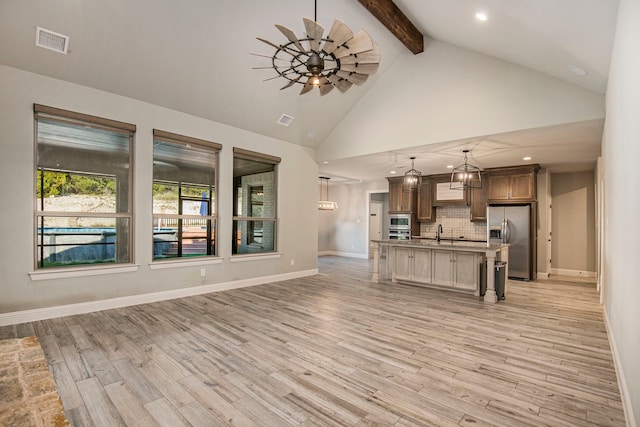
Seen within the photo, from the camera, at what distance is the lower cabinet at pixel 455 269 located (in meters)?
5.59

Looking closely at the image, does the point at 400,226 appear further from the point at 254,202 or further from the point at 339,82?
the point at 339,82

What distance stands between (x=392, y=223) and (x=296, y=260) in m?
3.79

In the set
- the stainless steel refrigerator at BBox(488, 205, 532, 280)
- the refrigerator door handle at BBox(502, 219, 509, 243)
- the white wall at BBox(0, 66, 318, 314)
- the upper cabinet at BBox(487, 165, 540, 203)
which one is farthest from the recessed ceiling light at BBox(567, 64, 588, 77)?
the white wall at BBox(0, 66, 318, 314)

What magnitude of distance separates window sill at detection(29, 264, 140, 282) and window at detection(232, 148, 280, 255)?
1907 millimetres

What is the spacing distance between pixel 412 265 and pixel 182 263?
4.19 m

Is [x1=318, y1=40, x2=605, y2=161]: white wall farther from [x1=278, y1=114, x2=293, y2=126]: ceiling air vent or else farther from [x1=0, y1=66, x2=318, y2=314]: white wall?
[x1=0, y1=66, x2=318, y2=314]: white wall

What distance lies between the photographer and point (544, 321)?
425 centimetres

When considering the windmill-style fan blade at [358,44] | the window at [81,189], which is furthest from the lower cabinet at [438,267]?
the window at [81,189]

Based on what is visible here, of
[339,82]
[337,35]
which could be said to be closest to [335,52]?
[337,35]

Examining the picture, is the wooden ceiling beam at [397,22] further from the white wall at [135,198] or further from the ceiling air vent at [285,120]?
the white wall at [135,198]

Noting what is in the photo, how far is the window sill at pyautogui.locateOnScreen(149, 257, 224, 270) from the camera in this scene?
16.6 feet

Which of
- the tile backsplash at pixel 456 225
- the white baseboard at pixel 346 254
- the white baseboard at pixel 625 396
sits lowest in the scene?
the white baseboard at pixel 346 254

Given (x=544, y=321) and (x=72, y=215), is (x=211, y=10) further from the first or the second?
(x=544, y=321)

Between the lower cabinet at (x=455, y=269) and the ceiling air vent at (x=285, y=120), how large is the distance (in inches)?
148
